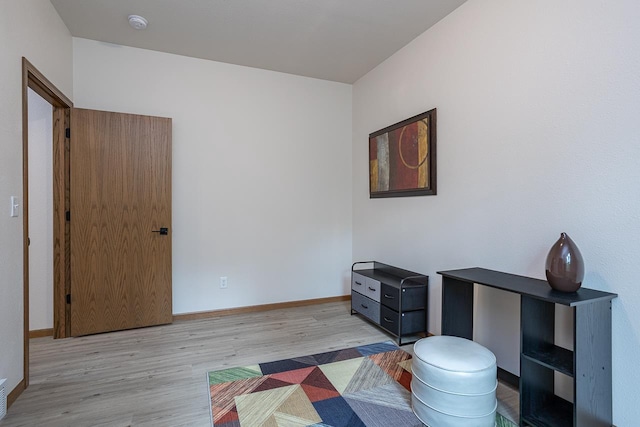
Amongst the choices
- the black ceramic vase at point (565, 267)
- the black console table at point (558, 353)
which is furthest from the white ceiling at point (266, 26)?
the black console table at point (558, 353)

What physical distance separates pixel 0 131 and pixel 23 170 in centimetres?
35

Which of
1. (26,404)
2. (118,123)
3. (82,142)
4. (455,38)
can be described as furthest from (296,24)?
(26,404)

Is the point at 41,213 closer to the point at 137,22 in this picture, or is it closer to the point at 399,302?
the point at 137,22

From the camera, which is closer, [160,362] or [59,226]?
[160,362]

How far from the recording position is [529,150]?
200 cm

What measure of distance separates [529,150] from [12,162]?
3236 mm

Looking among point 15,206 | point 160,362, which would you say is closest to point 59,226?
point 15,206

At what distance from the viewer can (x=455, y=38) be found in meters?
2.54

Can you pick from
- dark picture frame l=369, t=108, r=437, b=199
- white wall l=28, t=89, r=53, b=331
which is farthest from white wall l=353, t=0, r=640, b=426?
white wall l=28, t=89, r=53, b=331

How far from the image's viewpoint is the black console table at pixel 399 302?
2740mm

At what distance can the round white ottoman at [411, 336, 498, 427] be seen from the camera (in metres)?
1.60

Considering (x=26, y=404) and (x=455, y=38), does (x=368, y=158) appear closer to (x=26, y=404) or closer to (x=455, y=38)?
(x=455, y=38)

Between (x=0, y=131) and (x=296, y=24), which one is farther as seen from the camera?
(x=296, y=24)

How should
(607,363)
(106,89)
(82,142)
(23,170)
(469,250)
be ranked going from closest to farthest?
1. (607,363)
2. (23,170)
3. (469,250)
4. (82,142)
5. (106,89)
